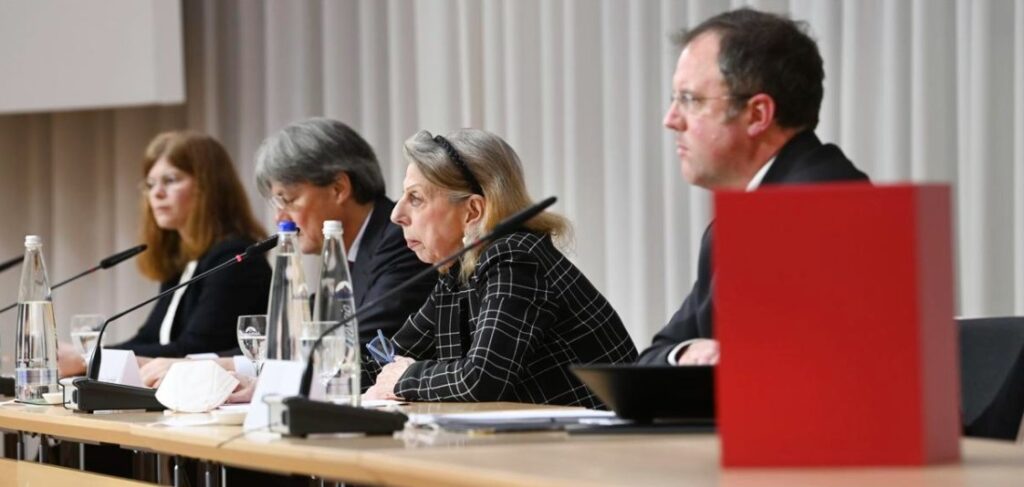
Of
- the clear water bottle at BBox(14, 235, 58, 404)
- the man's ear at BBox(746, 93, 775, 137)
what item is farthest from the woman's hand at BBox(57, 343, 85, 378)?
the man's ear at BBox(746, 93, 775, 137)

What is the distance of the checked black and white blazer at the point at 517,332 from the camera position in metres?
2.57

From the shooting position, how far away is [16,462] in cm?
262

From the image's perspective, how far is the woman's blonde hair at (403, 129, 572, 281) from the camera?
2.91 metres

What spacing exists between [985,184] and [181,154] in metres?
2.50

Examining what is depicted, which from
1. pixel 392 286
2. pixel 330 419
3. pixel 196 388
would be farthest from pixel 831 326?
pixel 392 286

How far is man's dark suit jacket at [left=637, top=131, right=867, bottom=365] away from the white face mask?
74 centimetres

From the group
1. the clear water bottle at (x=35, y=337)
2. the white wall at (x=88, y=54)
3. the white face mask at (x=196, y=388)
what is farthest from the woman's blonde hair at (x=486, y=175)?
the white wall at (x=88, y=54)

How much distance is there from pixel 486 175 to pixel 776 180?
79cm

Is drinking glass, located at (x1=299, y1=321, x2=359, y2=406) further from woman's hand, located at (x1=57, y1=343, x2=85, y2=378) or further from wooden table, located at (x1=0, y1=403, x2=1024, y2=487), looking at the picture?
woman's hand, located at (x1=57, y1=343, x2=85, y2=378)

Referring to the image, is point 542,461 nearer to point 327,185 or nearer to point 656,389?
point 656,389

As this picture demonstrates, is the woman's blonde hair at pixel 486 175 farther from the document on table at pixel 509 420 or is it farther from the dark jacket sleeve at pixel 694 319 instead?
the document on table at pixel 509 420

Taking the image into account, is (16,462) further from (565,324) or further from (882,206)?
(882,206)

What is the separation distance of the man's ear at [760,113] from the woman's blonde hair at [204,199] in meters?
2.46

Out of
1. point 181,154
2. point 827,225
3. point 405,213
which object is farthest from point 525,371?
point 181,154
